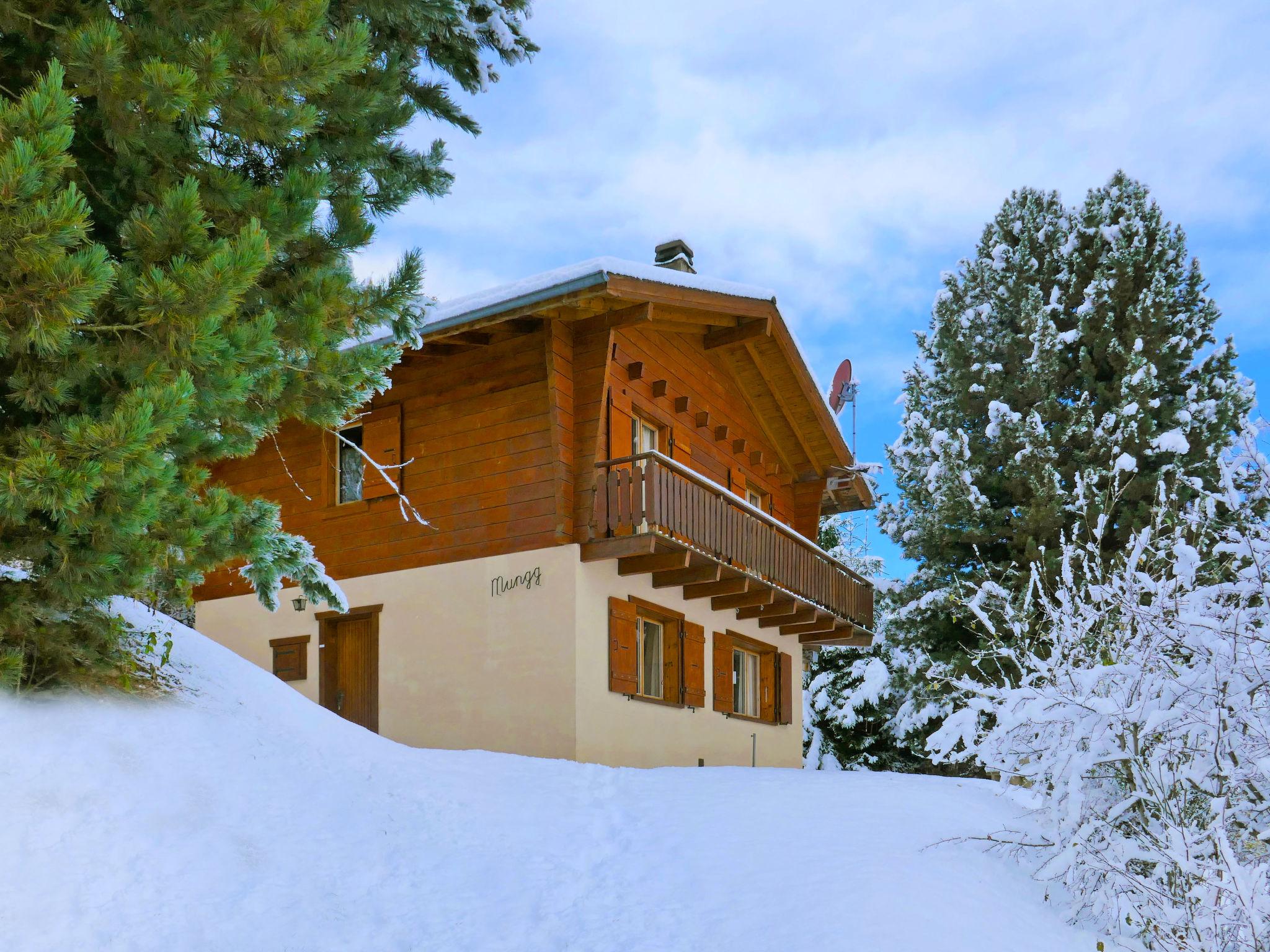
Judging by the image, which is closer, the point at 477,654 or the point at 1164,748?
the point at 1164,748

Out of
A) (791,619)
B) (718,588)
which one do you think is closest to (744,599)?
(718,588)

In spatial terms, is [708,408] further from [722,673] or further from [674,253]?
[722,673]

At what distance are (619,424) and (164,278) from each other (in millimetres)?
8714

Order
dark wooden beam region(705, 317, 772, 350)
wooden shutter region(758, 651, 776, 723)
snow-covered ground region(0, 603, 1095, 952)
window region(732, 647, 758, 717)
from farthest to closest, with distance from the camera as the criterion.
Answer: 1. wooden shutter region(758, 651, 776, 723)
2. window region(732, 647, 758, 717)
3. dark wooden beam region(705, 317, 772, 350)
4. snow-covered ground region(0, 603, 1095, 952)

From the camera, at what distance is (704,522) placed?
14570mm

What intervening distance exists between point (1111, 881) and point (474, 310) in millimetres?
9068

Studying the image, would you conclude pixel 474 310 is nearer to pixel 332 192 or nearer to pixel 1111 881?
pixel 332 192

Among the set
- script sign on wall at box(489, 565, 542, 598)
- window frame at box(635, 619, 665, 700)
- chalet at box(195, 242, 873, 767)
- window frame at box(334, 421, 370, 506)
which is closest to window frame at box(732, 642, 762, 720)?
chalet at box(195, 242, 873, 767)

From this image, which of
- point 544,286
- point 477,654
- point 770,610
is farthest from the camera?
point 770,610

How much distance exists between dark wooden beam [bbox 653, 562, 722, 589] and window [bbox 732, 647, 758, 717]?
3.33 metres

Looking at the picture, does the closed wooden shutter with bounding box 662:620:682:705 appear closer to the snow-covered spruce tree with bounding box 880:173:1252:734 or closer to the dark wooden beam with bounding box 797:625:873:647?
the dark wooden beam with bounding box 797:625:873:647

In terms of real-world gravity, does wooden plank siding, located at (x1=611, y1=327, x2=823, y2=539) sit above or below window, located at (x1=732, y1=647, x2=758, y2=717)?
above

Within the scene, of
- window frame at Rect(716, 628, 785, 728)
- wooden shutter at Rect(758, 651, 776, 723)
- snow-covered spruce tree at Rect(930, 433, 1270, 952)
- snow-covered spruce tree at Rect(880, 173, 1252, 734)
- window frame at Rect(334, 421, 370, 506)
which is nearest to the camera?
snow-covered spruce tree at Rect(930, 433, 1270, 952)

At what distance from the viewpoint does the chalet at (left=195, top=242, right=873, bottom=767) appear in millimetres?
13617
